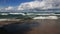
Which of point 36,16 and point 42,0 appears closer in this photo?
point 42,0

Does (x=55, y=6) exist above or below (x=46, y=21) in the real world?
above

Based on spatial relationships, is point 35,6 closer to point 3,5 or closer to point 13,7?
point 13,7

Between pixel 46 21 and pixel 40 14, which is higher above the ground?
pixel 40 14

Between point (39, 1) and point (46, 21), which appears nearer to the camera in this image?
point (39, 1)

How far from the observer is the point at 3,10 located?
144 cm

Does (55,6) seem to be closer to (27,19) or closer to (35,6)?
(35,6)

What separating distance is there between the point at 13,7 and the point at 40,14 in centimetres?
35

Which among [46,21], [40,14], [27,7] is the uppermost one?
[27,7]

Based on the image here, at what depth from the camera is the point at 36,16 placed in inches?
59.8

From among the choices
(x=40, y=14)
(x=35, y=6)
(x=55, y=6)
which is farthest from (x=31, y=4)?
(x=55, y=6)

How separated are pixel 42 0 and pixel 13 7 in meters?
0.37

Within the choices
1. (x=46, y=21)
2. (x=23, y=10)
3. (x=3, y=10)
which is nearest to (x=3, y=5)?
(x=3, y=10)

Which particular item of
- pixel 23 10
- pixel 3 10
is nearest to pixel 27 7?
pixel 23 10

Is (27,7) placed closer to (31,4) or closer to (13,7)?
(31,4)
